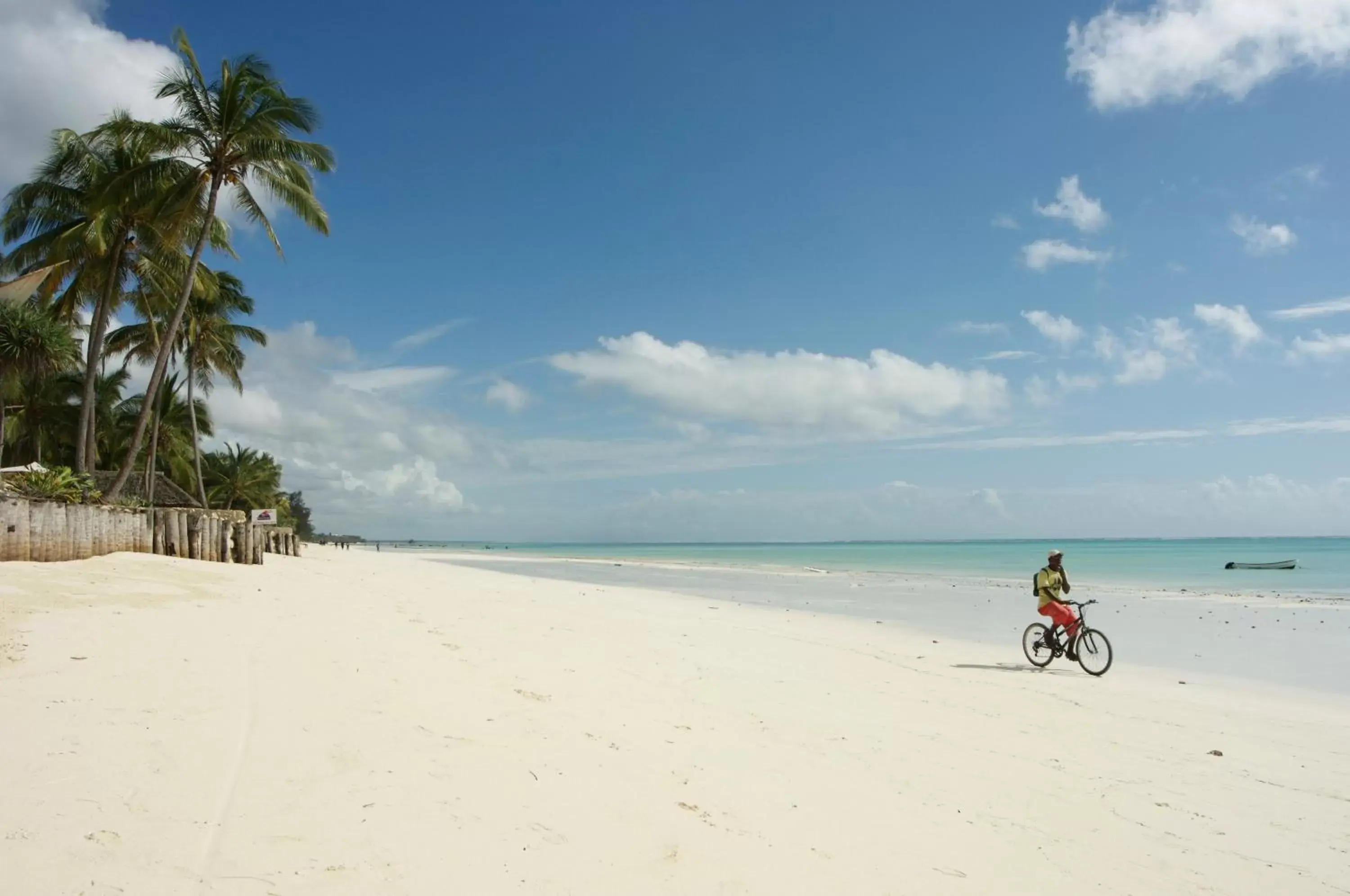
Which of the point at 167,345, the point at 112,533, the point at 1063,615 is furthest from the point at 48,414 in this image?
the point at 1063,615

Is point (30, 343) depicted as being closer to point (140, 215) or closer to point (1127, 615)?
point (140, 215)

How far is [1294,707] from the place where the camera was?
29.7ft

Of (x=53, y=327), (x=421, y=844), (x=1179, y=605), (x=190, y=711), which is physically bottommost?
(x=1179, y=605)

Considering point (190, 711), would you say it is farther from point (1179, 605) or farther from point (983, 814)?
point (1179, 605)

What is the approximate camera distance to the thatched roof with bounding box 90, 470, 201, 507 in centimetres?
2947

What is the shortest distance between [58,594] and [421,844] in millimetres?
6903

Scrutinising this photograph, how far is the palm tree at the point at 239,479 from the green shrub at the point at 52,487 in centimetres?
3729

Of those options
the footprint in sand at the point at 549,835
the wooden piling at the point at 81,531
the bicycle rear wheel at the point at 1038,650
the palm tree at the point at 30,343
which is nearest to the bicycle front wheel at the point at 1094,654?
the bicycle rear wheel at the point at 1038,650

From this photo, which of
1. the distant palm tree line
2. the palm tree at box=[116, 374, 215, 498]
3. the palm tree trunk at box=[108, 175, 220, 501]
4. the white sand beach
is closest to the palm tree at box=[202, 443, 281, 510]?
the palm tree at box=[116, 374, 215, 498]

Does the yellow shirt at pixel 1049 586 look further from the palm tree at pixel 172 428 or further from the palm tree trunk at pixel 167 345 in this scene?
the palm tree at pixel 172 428

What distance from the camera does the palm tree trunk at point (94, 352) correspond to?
19984mm

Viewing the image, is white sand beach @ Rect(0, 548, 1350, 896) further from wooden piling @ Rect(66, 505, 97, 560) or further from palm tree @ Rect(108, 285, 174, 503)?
palm tree @ Rect(108, 285, 174, 503)

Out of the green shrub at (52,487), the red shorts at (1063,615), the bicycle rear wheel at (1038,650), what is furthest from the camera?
the green shrub at (52,487)

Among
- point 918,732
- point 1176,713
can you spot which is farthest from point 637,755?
point 1176,713
